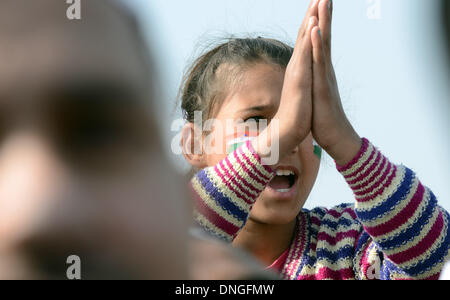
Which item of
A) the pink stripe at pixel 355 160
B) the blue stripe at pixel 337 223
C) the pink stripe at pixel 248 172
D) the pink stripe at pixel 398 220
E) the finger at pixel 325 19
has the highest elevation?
the finger at pixel 325 19

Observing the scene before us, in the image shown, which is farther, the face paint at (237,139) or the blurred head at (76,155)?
the face paint at (237,139)

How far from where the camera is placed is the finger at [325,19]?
65.0 inches

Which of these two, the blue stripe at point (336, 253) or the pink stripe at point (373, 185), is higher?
Answer: the pink stripe at point (373, 185)

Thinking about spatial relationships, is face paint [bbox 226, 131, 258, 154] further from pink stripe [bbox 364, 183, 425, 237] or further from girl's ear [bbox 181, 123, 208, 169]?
pink stripe [bbox 364, 183, 425, 237]

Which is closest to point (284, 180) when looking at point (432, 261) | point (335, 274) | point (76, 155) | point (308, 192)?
point (308, 192)

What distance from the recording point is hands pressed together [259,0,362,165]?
5.41 feet

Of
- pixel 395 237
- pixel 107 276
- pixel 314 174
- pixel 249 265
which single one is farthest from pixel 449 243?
pixel 107 276

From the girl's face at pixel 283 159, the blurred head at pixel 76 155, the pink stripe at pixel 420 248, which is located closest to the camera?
the blurred head at pixel 76 155

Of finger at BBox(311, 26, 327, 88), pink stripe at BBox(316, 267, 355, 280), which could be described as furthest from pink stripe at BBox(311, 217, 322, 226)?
finger at BBox(311, 26, 327, 88)

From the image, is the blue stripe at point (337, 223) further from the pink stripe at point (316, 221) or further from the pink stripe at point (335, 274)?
the pink stripe at point (335, 274)

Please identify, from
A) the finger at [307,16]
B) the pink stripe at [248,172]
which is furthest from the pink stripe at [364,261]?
the finger at [307,16]

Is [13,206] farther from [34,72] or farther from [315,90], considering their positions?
[315,90]

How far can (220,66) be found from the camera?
7.63 ft
